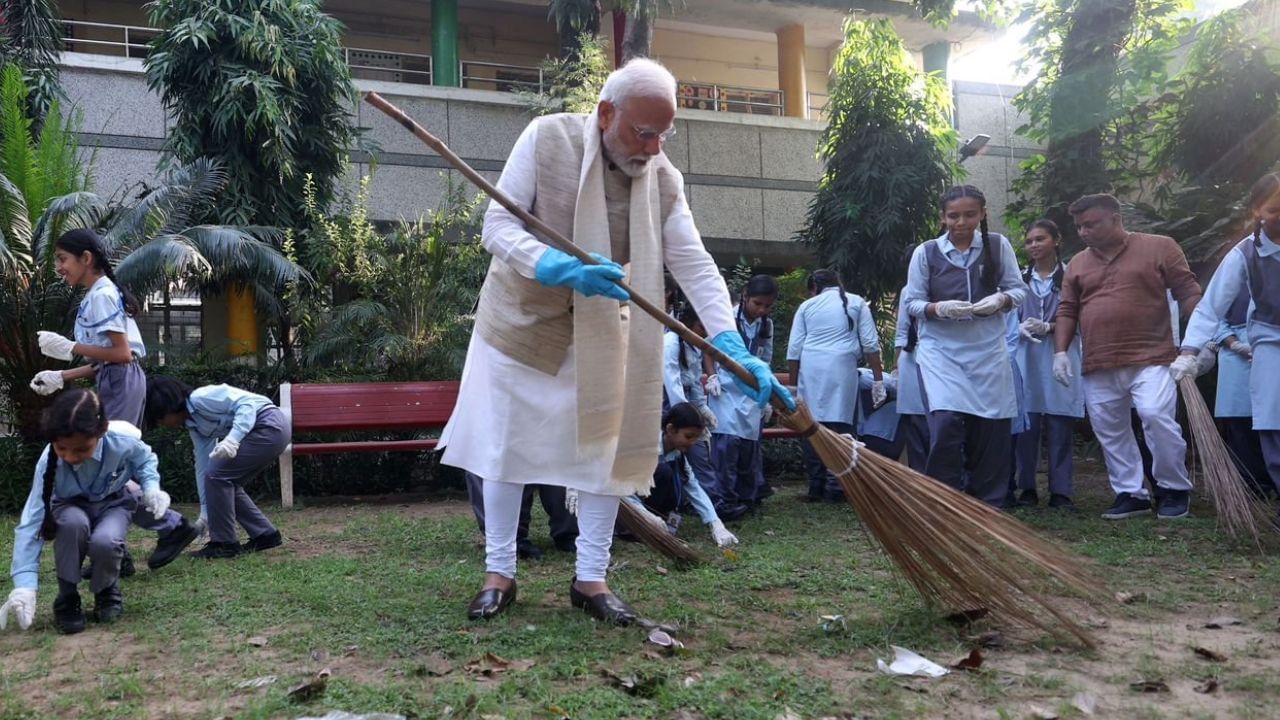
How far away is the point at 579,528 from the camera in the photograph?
12.7 ft

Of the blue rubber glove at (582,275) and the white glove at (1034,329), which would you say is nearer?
the blue rubber glove at (582,275)

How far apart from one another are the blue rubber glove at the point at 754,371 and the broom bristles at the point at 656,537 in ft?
4.35

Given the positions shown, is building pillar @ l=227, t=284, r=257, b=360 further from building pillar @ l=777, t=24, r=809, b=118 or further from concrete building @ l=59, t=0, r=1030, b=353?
building pillar @ l=777, t=24, r=809, b=118

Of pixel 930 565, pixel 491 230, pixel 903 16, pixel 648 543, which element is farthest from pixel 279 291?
pixel 903 16

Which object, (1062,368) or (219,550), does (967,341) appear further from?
(219,550)

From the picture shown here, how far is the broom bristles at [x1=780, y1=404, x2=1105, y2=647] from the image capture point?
11.6ft

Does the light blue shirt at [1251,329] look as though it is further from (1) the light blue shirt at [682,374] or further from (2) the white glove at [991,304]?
(1) the light blue shirt at [682,374]

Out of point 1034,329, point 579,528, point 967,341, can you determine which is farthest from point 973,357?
point 579,528

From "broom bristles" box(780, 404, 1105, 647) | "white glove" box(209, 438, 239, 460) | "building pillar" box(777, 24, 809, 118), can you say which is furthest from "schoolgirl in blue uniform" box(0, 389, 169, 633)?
"building pillar" box(777, 24, 809, 118)

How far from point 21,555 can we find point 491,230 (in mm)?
2151

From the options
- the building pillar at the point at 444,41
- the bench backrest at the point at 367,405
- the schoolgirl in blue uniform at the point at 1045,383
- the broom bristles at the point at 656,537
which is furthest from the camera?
the building pillar at the point at 444,41

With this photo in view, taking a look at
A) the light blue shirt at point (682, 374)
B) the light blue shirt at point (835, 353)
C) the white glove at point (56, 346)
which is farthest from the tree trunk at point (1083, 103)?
the white glove at point (56, 346)

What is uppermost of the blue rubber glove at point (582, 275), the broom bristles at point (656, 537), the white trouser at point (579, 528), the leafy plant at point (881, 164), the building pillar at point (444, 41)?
the building pillar at point (444, 41)

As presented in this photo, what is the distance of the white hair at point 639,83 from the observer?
12.0ft
